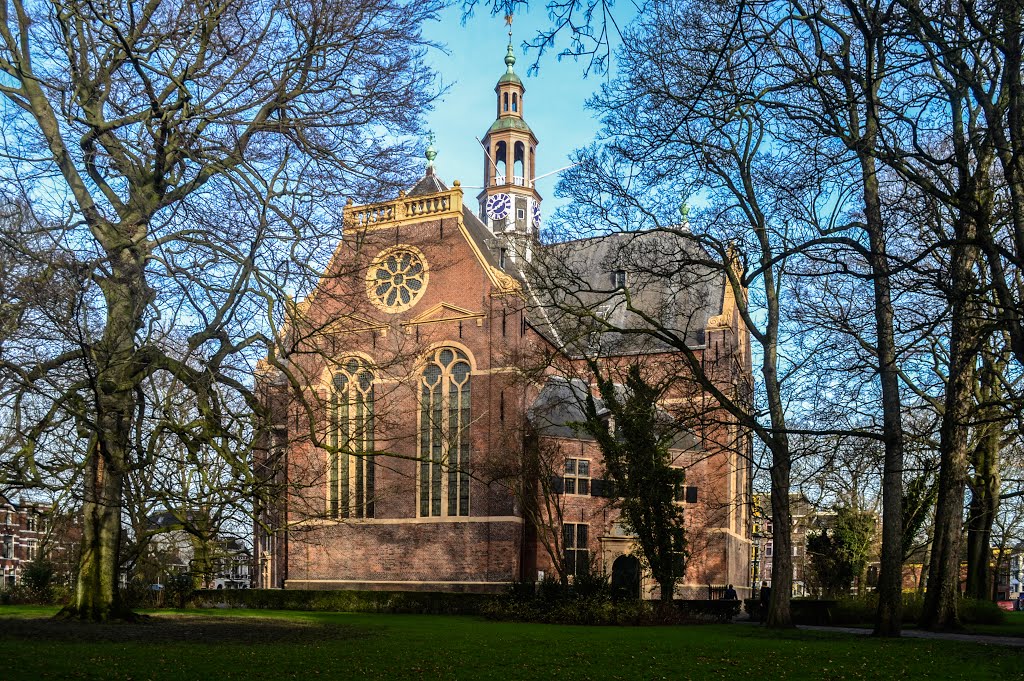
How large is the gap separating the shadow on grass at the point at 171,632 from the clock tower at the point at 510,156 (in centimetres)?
5212

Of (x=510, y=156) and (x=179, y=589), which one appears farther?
(x=510, y=156)

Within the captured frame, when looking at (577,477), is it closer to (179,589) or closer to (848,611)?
(848,611)

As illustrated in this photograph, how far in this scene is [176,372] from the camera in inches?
576

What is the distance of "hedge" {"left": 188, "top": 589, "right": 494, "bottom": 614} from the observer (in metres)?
32.8

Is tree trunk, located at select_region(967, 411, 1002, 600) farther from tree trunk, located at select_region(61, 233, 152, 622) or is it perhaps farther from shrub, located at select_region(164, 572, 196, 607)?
shrub, located at select_region(164, 572, 196, 607)

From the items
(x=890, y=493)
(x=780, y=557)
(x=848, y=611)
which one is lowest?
(x=848, y=611)

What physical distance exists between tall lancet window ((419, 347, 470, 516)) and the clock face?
107ft

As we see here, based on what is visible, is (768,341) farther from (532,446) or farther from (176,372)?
(176,372)

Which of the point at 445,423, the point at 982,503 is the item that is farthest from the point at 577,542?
the point at 982,503

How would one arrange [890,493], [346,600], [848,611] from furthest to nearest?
[346,600] → [848,611] → [890,493]

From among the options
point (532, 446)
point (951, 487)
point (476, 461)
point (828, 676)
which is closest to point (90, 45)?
point (828, 676)

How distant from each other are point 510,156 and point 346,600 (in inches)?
1661

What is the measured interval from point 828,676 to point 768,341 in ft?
43.6

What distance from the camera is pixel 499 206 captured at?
70750 millimetres
